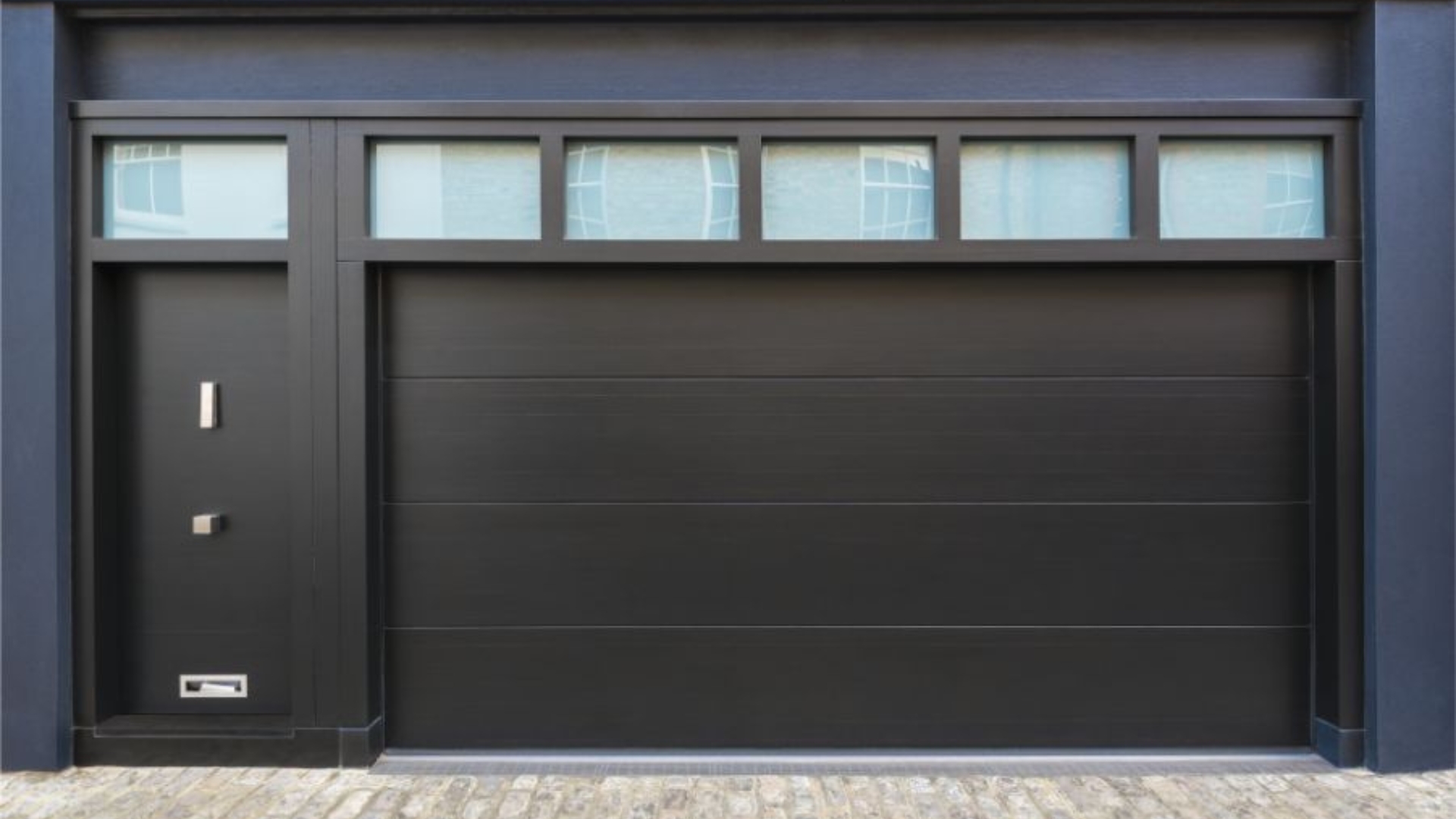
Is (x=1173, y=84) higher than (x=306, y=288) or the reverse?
higher

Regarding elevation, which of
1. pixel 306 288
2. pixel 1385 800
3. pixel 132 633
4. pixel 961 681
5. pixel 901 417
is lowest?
pixel 1385 800

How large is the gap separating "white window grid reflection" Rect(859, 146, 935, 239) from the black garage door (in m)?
0.28

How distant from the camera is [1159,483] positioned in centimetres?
372

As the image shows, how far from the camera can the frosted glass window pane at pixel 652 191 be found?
3631 mm

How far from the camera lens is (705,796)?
3.38 metres

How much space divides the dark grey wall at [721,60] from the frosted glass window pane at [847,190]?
0.88 feet

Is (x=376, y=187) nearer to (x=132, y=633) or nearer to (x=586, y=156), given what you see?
(x=586, y=156)

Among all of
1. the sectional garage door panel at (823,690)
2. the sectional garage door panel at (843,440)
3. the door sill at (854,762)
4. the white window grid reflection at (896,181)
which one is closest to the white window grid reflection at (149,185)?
the sectional garage door panel at (843,440)

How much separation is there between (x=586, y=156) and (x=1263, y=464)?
3397mm

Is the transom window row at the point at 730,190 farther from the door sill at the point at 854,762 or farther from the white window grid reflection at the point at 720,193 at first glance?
the door sill at the point at 854,762

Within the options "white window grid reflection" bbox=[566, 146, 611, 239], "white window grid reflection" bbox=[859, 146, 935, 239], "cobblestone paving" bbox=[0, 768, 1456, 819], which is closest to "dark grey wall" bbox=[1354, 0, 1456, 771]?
"cobblestone paving" bbox=[0, 768, 1456, 819]

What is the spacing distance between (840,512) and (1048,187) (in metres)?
1.74

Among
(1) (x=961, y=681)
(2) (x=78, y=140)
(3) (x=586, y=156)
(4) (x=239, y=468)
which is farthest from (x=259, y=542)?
(1) (x=961, y=681)

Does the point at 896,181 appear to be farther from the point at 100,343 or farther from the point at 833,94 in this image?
the point at 100,343
